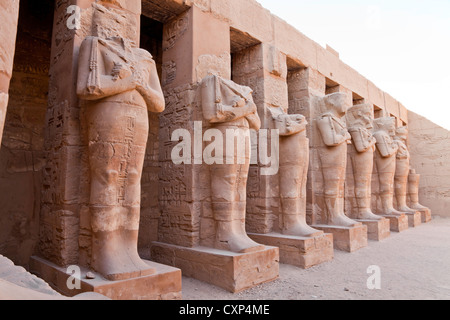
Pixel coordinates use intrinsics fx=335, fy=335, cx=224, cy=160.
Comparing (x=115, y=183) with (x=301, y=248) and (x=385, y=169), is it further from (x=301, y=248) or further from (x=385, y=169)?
(x=385, y=169)

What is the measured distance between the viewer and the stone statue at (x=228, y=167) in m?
3.75

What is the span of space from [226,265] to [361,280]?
180 cm

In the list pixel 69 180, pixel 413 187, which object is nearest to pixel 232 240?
pixel 69 180

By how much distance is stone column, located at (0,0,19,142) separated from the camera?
5.93ft

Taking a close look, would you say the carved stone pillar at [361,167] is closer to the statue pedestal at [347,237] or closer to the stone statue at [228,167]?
the statue pedestal at [347,237]

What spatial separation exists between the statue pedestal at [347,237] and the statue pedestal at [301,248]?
677mm

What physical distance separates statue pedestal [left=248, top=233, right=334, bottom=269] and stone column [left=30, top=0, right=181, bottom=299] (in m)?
2.12

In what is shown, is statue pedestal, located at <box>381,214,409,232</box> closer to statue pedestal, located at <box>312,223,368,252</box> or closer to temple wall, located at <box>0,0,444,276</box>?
temple wall, located at <box>0,0,444,276</box>

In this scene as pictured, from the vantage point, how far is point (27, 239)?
182 inches

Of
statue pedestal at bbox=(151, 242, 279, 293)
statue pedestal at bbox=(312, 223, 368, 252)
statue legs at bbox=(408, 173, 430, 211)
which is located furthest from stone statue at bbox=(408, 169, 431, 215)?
statue pedestal at bbox=(151, 242, 279, 293)

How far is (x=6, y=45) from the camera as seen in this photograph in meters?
1.90

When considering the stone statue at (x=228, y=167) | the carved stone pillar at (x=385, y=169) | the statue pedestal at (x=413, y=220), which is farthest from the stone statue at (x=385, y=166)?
the stone statue at (x=228, y=167)
